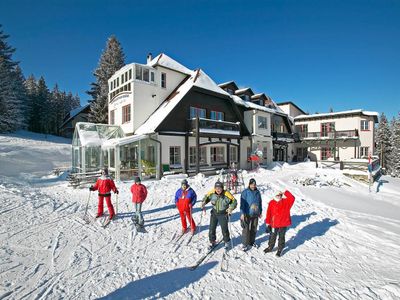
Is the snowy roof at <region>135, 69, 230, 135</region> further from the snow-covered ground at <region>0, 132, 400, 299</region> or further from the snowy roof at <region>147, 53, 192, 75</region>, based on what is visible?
the snow-covered ground at <region>0, 132, 400, 299</region>

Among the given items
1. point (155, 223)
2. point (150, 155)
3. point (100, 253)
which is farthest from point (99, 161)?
point (100, 253)

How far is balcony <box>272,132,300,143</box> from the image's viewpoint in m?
27.2

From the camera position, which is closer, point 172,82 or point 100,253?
point 100,253

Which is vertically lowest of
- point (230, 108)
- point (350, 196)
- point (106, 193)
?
point (350, 196)

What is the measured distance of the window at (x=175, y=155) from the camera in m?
18.0

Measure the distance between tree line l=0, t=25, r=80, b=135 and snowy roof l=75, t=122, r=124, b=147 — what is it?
22224 millimetres

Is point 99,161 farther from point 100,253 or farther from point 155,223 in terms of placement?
point 100,253

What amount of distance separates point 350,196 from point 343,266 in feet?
29.8

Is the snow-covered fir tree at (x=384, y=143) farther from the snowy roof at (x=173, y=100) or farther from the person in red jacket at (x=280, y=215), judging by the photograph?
the person in red jacket at (x=280, y=215)

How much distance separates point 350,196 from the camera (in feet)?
40.8

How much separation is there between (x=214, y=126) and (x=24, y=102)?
40.4 m

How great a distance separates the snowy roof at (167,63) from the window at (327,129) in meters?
20.3

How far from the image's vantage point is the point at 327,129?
101ft

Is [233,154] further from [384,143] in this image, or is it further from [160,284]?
[384,143]
